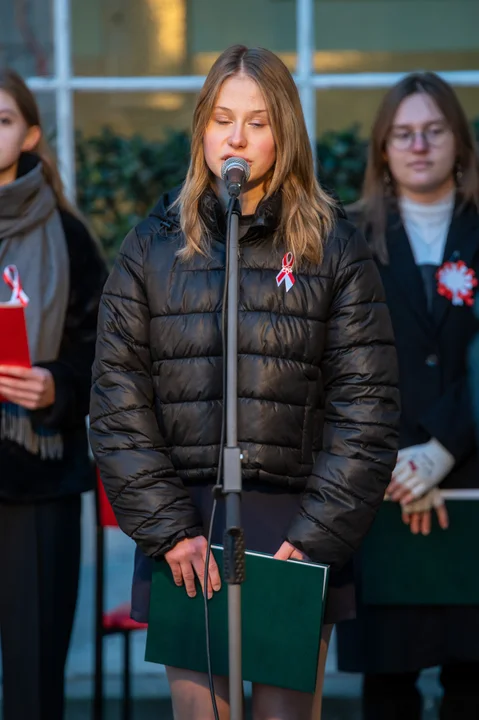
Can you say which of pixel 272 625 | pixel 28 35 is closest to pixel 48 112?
pixel 28 35

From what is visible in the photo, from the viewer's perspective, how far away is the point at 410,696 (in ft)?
12.7

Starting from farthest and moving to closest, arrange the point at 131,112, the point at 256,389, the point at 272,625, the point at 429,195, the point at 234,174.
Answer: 1. the point at 131,112
2. the point at 429,195
3. the point at 256,389
4. the point at 272,625
5. the point at 234,174

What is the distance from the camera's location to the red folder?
3.36 m

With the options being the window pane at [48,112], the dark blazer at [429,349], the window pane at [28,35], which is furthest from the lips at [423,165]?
the window pane at [28,35]

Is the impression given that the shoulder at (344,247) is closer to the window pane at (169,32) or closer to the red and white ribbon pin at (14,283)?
the red and white ribbon pin at (14,283)

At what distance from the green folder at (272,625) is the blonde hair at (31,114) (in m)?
1.69

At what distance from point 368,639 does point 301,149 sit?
1.67 metres

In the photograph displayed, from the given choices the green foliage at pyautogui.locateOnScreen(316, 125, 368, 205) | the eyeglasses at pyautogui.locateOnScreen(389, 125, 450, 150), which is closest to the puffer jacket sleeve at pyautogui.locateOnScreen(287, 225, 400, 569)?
the eyeglasses at pyautogui.locateOnScreen(389, 125, 450, 150)

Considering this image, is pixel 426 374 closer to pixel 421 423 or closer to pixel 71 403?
pixel 421 423

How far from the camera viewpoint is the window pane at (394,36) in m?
6.26

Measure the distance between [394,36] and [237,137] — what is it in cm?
365

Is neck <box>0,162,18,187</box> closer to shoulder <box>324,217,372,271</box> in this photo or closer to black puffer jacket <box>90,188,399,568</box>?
black puffer jacket <box>90,188,399,568</box>

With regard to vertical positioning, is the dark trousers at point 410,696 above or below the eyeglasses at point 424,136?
below

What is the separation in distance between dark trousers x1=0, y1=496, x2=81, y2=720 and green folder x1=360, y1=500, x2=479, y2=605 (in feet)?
3.24
